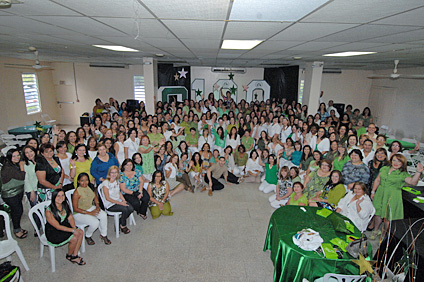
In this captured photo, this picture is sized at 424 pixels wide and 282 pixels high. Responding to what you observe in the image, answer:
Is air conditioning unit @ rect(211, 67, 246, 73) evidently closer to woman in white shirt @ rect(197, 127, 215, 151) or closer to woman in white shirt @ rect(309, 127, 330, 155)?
woman in white shirt @ rect(197, 127, 215, 151)

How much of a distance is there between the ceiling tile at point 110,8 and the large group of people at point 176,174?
7.83 ft

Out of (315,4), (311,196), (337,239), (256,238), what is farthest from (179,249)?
(315,4)

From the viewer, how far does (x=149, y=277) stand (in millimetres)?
3176

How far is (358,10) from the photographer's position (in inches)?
75.9

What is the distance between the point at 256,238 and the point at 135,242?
6.45 feet

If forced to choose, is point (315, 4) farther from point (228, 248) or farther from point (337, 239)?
point (228, 248)

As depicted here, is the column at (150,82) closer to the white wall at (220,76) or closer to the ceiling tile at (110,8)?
the white wall at (220,76)

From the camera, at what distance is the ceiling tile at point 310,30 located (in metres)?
2.51

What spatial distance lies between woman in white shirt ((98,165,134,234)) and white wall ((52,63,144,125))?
9458 mm

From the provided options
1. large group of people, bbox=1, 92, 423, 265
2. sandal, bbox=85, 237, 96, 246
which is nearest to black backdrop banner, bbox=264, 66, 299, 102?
large group of people, bbox=1, 92, 423, 265

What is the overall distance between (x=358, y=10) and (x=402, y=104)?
10203 millimetres

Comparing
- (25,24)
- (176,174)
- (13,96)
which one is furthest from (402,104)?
(13,96)

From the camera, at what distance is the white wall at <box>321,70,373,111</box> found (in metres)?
12.1

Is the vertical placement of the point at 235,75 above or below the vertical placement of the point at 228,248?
above
